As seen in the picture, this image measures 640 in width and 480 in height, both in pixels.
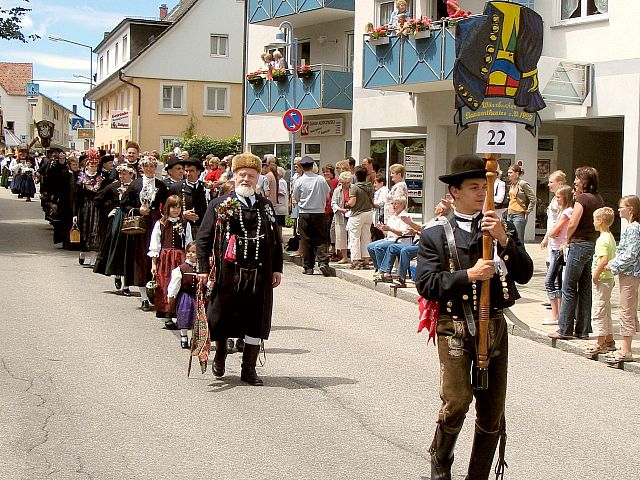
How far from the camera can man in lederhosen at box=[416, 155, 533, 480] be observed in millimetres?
5230

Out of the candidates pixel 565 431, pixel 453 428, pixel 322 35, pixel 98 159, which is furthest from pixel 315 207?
pixel 322 35

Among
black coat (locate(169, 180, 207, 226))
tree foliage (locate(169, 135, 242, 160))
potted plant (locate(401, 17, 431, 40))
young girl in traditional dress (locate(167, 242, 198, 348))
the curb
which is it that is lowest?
the curb

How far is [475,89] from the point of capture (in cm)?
895

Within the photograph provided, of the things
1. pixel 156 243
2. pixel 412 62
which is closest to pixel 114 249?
pixel 156 243

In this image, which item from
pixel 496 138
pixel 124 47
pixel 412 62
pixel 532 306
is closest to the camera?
pixel 496 138

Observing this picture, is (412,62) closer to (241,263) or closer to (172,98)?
(241,263)

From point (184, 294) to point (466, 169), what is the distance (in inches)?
205

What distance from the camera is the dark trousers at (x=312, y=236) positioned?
17.8m

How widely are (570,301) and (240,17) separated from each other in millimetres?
44599

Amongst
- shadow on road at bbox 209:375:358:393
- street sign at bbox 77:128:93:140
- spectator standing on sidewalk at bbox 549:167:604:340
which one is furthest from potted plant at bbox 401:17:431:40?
street sign at bbox 77:128:93:140

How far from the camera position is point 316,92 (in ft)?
99.7

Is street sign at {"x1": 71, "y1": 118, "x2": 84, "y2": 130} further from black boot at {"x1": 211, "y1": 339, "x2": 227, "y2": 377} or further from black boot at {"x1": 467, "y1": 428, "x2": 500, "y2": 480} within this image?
black boot at {"x1": 467, "y1": 428, "x2": 500, "y2": 480}

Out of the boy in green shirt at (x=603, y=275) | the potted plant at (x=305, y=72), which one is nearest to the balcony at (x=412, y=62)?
the potted plant at (x=305, y=72)

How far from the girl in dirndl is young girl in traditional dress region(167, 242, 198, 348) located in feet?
2.74
